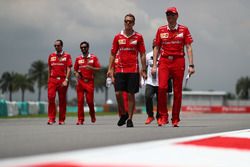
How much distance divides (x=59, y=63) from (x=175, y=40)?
12.1ft

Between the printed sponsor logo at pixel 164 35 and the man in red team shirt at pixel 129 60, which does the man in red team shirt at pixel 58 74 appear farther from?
the printed sponsor logo at pixel 164 35

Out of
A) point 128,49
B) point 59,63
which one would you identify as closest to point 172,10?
point 128,49

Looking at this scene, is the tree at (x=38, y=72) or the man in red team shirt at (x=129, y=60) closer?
the man in red team shirt at (x=129, y=60)

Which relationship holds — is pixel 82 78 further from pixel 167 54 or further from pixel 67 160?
pixel 67 160

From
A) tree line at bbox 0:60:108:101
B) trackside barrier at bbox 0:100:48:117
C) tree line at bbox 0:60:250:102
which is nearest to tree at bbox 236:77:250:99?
tree line at bbox 0:60:250:102

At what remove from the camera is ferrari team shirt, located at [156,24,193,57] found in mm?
9461

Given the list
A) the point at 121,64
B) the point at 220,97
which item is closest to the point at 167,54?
the point at 121,64

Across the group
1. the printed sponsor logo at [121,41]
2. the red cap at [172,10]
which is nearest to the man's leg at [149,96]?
the printed sponsor logo at [121,41]

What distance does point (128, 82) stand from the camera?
32.7 ft

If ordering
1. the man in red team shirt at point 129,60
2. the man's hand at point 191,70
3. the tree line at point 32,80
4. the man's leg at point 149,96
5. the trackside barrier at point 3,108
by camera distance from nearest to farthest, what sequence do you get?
1. the man's hand at point 191,70
2. the man in red team shirt at point 129,60
3. the man's leg at point 149,96
4. the trackside barrier at point 3,108
5. the tree line at point 32,80

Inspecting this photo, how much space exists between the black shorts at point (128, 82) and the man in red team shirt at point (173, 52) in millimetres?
526

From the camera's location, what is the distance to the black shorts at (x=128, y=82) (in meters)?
9.89

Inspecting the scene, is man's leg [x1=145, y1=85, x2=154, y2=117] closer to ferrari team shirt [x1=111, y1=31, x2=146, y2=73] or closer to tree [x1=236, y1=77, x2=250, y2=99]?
ferrari team shirt [x1=111, y1=31, x2=146, y2=73]

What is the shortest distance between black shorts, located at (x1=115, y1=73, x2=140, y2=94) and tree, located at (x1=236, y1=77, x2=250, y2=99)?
143911mm
